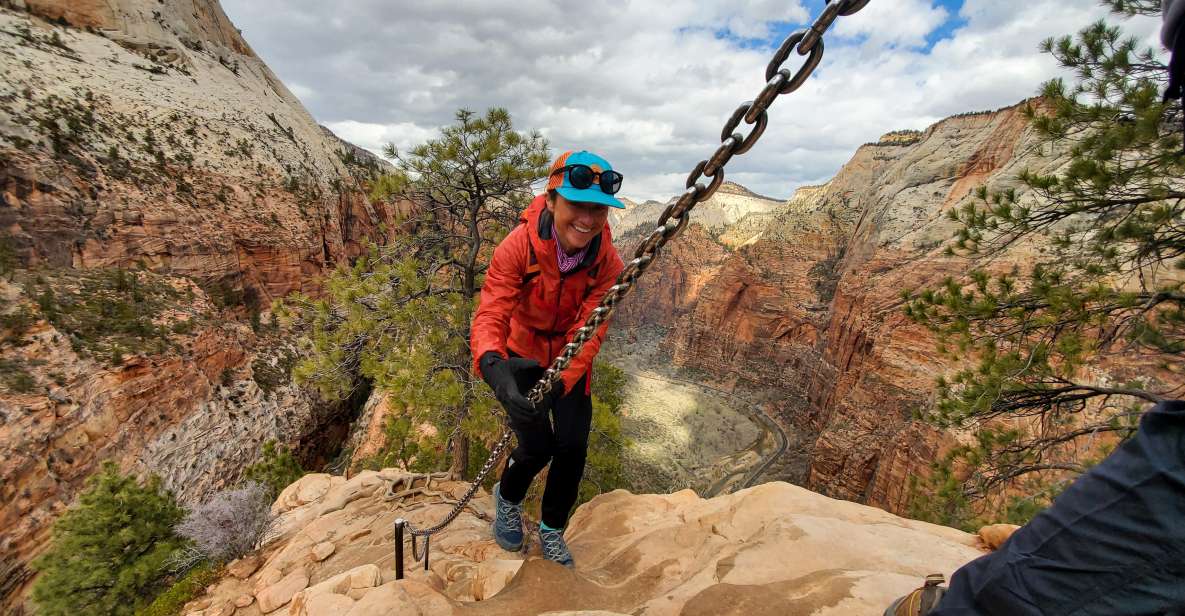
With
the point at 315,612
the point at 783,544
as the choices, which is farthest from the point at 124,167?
the point at 783,544

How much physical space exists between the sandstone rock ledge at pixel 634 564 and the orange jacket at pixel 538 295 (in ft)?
4.93

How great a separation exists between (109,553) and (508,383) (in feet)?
27.2

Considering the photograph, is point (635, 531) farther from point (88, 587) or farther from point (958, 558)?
point (88, 587)

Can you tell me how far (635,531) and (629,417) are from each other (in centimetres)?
3192

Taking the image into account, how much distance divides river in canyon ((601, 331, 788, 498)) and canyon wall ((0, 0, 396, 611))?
16865mm

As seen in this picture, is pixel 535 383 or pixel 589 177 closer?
pixel 589 177

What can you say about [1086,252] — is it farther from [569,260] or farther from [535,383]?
[535,383]

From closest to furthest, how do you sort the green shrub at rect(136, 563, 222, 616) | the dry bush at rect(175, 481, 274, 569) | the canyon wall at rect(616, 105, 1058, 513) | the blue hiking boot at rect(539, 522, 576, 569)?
1. the blue hiking boot at rect(539, 522, 576, 569)
2. the green shrub at rect(136, 563, 222, 616)
3. the dry bush at rect(175, 481, 274, 569)
4. the canyon wall at rect(616, 105, 1058, 513)

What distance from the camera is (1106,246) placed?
12.7 feet

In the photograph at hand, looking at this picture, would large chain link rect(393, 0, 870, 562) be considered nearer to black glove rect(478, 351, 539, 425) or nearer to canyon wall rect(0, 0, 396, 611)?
black glove rect(478, 351, 539, 425)

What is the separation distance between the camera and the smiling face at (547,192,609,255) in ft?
9.09

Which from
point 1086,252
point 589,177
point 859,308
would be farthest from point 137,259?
point 859,308

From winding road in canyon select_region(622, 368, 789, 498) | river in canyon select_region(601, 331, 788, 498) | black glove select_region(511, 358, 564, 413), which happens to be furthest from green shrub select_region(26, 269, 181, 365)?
winding road in canyon select_region(622, 368, 789, 498)

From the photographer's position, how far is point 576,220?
9.15 ft
